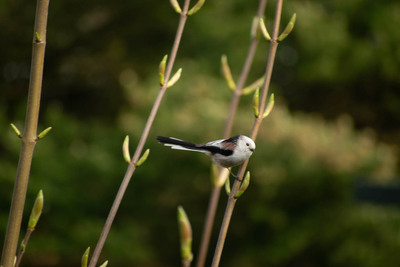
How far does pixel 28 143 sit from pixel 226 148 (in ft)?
0.72

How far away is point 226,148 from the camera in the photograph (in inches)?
23.2

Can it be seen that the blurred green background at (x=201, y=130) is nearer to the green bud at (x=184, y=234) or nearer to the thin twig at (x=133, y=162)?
the thin twig at (x=133, y=162)

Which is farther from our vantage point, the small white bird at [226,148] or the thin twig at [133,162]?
the small white bird at [226,148]

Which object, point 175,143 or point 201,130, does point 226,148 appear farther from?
point 201,130

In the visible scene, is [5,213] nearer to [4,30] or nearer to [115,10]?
[4,30]

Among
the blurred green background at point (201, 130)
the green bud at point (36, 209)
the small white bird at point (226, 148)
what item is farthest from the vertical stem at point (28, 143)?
the blurred green background at point (201, 130)

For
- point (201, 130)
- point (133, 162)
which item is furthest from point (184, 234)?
point (201, 130)

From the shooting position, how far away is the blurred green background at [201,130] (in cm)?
423

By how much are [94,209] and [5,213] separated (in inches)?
29.2

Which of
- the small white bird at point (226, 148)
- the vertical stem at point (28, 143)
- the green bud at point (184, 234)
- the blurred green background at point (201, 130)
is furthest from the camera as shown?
the blurred green background at point (201, 130)

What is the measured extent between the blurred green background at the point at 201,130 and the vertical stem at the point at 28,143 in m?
3.24

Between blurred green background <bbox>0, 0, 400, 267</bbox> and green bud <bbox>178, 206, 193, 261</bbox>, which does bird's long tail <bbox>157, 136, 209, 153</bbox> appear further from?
blurred green background <bbox>0, 0, 400, 267</bbox>

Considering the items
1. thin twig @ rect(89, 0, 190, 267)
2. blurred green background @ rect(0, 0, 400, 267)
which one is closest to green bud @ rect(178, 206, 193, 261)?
thin twig @ rect(89, 0, 190, 267)

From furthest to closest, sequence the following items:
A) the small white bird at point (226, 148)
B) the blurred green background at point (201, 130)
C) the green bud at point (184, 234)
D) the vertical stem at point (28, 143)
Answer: the blurred green background at point (201, 130) < the small white bird at point (226, 148) < the vertical stem at point (28, 143) < the green bud at point (184, 234)
